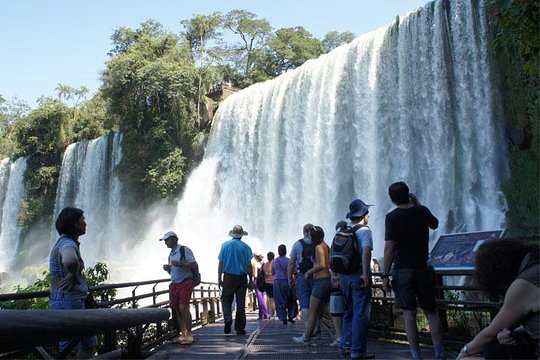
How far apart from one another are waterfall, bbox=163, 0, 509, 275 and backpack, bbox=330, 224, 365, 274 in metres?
15.9

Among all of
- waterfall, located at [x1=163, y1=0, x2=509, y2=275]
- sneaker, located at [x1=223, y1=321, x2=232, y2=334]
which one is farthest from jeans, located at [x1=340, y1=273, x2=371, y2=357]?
waterfall, located at [x1=163, y1=0, x2=509, y2=275]

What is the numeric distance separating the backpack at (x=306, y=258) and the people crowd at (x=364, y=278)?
14mm

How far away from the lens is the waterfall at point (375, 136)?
21.2 metres

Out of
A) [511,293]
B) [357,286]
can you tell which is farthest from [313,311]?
[511,293]

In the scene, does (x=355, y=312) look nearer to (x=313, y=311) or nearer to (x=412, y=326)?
(x=412, y=326)

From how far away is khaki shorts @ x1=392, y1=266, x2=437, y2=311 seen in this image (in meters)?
5.16

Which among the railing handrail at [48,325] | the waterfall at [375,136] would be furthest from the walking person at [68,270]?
the waterfall at [375,136]

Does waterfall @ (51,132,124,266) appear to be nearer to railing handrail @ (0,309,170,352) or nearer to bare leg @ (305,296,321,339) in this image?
bare leg @ (305,296,321,339)

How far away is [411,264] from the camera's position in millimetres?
5215

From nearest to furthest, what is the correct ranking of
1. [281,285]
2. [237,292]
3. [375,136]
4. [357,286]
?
1. [357,286]
2. [237,292]
3. [281,285]
4. [375,136]

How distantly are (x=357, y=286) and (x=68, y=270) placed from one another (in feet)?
9.14

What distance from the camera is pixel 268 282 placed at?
12.7 m

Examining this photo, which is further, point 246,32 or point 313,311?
point 246,32

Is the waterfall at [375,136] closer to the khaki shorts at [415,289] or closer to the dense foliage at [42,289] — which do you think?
the dense foliage at [42,289]
